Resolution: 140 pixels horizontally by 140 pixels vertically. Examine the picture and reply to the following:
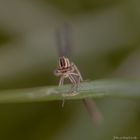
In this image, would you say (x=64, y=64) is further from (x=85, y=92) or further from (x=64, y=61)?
(x=85, y=92)

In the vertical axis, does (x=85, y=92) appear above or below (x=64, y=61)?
below

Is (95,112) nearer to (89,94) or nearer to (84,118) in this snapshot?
(84,118)

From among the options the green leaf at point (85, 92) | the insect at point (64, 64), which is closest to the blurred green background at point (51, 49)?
the insect at point (64, 64)

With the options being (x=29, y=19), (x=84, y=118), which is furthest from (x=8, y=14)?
(x=84, y=118)

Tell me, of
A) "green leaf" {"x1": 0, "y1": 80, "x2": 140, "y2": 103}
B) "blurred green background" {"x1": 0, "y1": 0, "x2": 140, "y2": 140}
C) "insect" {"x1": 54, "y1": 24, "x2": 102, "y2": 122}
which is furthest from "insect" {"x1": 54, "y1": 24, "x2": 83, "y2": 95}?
"blurred green background" {"x1": 0, "y1": 0, "x2": 140, "y2": 140}

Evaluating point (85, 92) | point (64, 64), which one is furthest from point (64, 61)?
point (85, 92)

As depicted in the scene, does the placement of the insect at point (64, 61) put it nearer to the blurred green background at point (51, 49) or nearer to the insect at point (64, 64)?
the insect at point (64, 64)
